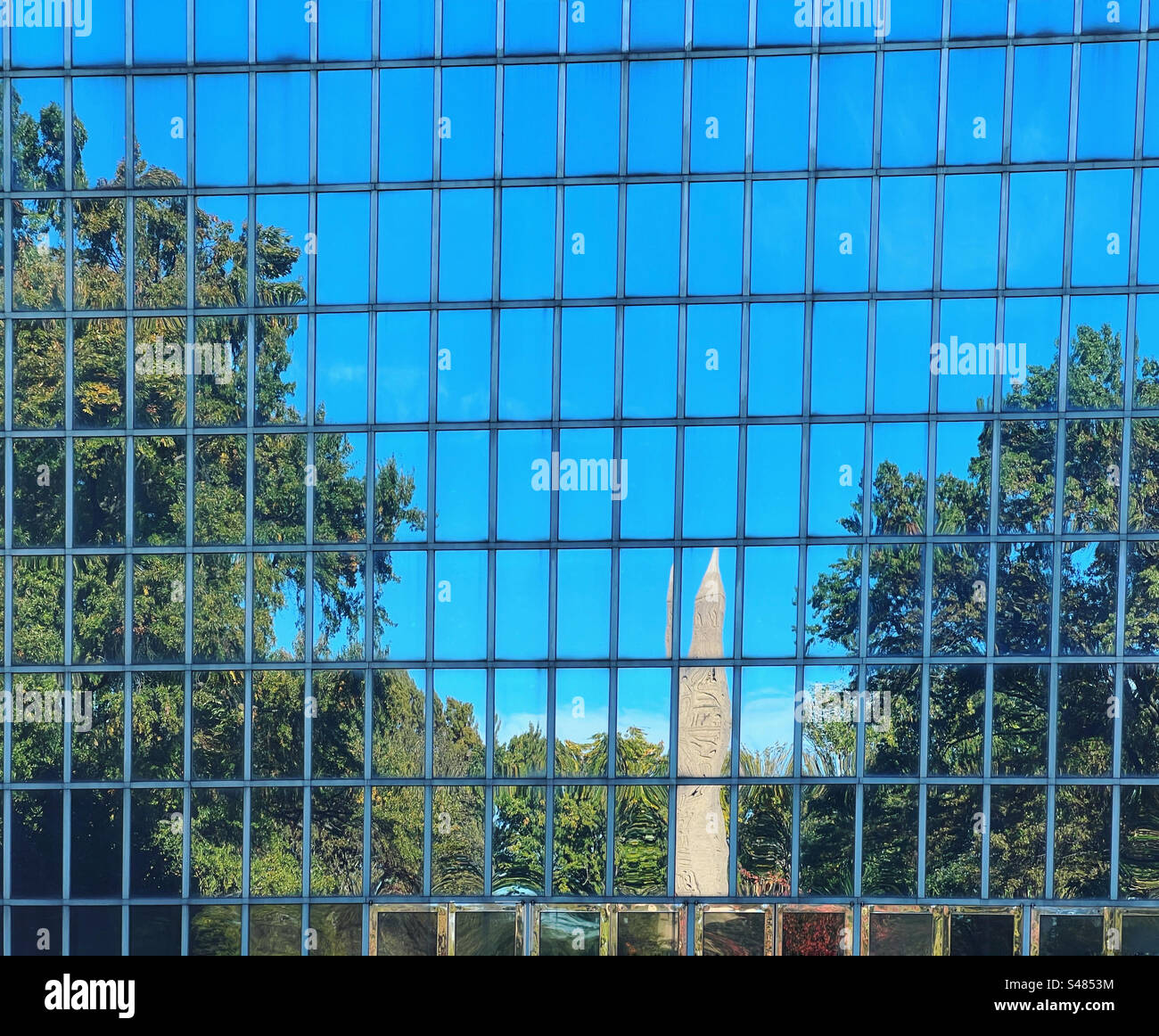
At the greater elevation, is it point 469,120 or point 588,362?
point 469,120

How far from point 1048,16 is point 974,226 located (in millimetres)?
2229

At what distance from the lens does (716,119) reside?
9.84 m

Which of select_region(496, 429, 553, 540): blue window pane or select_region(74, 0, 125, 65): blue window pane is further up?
select_region(74, 0, 125, 65): blue window pane

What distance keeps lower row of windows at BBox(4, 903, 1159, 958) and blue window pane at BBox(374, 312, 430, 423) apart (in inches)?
178

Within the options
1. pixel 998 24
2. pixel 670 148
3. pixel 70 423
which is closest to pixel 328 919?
pixel 70 423

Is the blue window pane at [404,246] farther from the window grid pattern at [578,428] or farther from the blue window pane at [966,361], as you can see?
the blue window pane at [966,361]

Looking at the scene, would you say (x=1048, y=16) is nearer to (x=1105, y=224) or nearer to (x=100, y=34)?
(x=1105, y=224)

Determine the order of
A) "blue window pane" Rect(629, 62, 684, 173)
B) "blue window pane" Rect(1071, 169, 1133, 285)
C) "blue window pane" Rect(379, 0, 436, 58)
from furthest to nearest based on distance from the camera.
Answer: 1. "blue window pane" Rect(379, 0, 436, 58)
2. "blue window pane" Rect(629, 62, 684, 173)
3. "blue window pane" Rect(1071, 169, 1133, 285)

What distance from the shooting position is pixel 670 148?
9.84m

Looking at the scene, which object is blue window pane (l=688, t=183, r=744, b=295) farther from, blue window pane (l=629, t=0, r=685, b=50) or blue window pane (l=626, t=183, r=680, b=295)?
blue window pane (l=629, t=0, r=685, b=50)

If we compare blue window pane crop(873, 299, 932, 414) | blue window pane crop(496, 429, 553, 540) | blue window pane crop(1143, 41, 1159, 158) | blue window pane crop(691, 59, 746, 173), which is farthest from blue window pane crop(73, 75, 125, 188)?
blue window pane crop(1143, 41, 1159, 158)

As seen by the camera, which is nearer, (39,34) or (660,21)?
(660,21)

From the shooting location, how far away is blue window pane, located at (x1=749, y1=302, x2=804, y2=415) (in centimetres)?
986

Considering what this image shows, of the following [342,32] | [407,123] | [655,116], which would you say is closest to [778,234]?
[655,116]
